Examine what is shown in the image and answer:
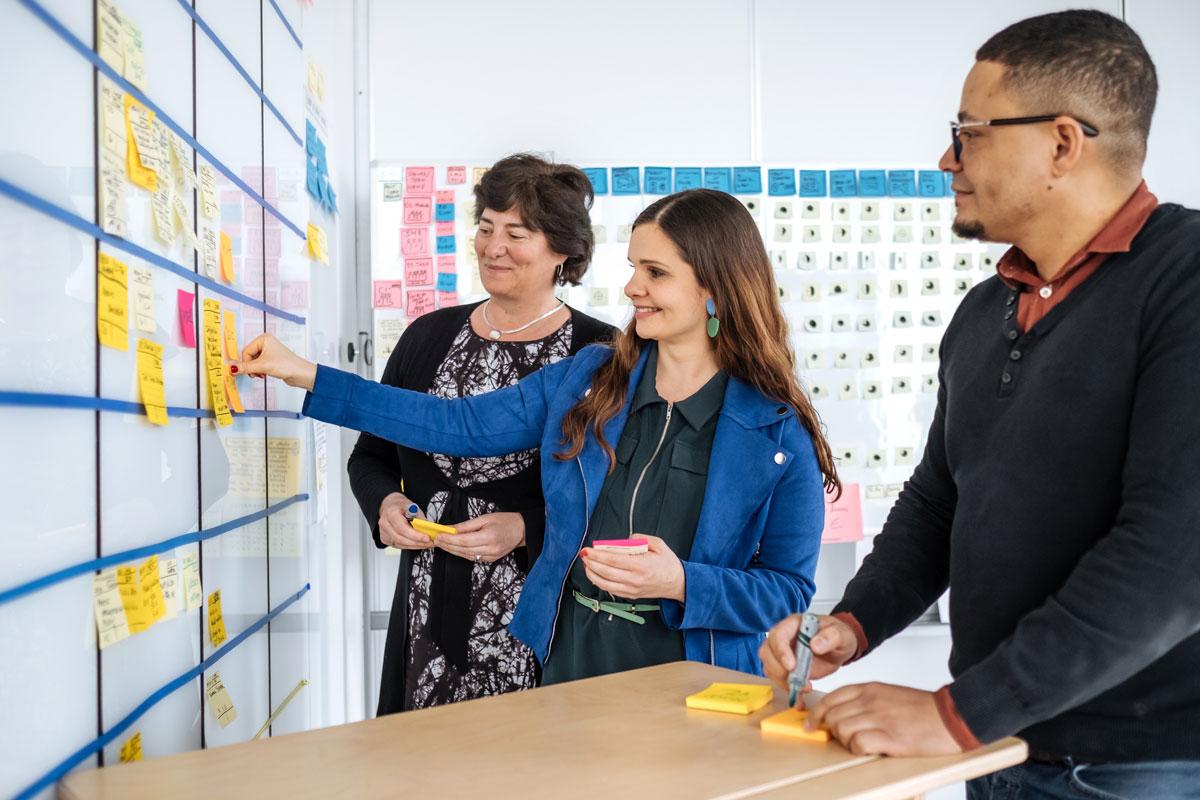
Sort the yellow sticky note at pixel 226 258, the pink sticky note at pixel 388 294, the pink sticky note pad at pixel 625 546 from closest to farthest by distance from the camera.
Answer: the pink sticky note pad at pixel 625 546
the yellow sticky note at pixel 226 258
the pink sticky note at pixel 388 294

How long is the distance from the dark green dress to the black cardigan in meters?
0.29

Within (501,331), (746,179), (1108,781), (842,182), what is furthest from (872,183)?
(1108,781)

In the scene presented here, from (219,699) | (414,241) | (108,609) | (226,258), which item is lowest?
(219,699)

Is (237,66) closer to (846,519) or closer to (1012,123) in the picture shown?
(1012,123)

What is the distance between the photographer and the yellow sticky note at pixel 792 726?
1.12 meters

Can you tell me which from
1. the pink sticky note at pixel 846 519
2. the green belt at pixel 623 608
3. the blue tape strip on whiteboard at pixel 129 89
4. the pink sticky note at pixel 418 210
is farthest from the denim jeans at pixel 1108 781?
the pink sticky note at pixel 418 210

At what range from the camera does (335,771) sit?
102 cm

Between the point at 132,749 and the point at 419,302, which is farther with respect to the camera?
the point at 419,302

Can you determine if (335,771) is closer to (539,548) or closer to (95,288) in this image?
(95,288)

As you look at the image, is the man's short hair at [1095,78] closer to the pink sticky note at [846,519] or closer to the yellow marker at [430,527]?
the yellow marker at [430,527]

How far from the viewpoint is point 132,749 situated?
49.6 inches

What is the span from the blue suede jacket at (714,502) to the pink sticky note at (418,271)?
1.42m

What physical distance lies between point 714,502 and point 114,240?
0.91 metres

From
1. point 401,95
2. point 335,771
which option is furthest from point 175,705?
point 401,95
